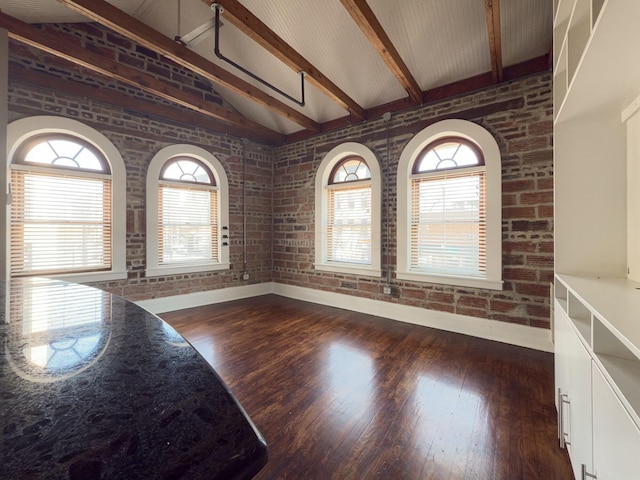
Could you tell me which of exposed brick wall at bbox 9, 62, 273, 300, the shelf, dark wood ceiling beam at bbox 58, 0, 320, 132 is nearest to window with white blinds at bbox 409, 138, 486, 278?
the shelf

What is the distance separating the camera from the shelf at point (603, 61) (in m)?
1.08

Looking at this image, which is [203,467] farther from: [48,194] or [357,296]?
[48,194]

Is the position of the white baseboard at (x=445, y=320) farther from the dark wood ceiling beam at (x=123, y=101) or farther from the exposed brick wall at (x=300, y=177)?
the dark wood ceiling beam at (x=123, y=101)

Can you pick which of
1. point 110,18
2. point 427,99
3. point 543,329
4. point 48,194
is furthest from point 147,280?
point 543,329

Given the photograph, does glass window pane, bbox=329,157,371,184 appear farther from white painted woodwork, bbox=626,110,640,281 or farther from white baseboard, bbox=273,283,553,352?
white painted woodwork, bbox=626,110,640,281

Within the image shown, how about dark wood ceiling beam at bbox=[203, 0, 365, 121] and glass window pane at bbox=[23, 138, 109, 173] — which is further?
glass window pane at bbox=[23, 138, 109, 173]

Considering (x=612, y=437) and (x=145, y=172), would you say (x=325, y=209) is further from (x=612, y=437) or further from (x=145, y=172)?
(x=612, y=437)

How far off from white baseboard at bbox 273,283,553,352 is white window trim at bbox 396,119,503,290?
428 mm

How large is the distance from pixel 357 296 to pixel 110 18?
4.25 metres

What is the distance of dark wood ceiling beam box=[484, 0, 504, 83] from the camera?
233 centimetres

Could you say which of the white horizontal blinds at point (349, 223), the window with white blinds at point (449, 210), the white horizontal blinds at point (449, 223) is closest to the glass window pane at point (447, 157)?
the window with white blinds at point (449, 210)

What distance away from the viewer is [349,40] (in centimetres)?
334

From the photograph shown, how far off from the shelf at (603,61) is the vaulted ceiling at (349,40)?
1201 millimetres

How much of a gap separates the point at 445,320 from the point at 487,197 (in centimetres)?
160
